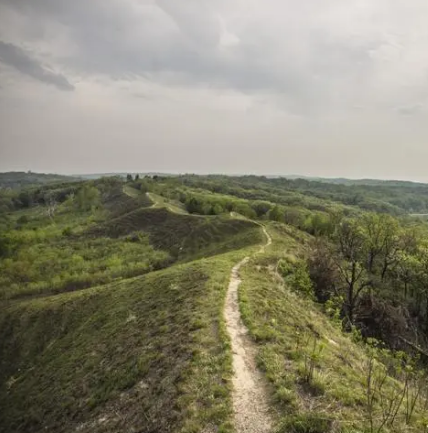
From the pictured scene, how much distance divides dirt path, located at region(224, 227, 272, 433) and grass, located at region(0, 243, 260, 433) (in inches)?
14.1

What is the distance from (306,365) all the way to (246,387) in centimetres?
236

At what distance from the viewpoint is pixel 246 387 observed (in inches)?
454

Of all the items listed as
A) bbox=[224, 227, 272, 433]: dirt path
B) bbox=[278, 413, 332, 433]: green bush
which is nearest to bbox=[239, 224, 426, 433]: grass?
bbox=[278, 413, 332, 433]: green bush

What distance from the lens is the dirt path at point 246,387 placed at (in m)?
9.79

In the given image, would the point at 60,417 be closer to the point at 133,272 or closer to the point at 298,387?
the point at 298,387

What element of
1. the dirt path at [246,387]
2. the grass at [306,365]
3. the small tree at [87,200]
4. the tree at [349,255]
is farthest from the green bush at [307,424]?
the small tree at [87,200]

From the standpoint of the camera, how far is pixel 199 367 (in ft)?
42.7

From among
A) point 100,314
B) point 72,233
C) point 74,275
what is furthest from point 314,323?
point 72,233

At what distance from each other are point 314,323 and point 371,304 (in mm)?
14453

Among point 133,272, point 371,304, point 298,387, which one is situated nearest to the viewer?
point 298,387

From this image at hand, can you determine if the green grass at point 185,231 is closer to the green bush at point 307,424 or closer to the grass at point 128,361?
the grass at point 128,361

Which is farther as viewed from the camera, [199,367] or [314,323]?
[314,323]

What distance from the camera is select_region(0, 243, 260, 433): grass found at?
11719mm

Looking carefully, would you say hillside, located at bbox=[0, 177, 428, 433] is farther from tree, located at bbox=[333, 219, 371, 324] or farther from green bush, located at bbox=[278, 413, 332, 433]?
tree, located at bbox=[333, 219, 371, 324]
